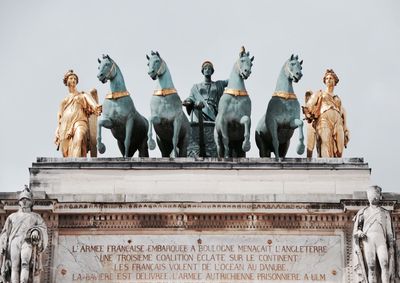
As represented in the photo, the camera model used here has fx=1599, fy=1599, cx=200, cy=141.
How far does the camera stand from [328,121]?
129 ft

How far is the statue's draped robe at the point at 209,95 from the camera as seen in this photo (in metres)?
42.6

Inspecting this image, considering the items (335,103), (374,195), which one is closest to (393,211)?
(374,195)

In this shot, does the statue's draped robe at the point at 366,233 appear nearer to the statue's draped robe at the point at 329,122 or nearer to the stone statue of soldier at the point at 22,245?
the statue's draped robe at the point at 329,122

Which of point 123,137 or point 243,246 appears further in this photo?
point 123,137

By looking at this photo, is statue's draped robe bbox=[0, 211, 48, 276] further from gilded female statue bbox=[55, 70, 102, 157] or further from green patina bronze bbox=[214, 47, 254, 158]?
green patina bronze bbox=[214, 47, 254, 158]

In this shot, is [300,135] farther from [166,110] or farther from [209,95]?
[209,95]

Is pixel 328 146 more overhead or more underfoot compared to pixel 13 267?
more overhead

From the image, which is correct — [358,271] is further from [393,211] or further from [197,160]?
[197,160]

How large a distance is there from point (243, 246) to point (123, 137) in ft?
16.2

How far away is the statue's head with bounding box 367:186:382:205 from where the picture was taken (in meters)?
34.8

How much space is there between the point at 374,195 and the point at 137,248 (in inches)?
213

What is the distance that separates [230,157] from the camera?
38.6 meters

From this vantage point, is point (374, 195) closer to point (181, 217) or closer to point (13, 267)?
point (181, 217)

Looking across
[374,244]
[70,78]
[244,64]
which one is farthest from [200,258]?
[70,78]
